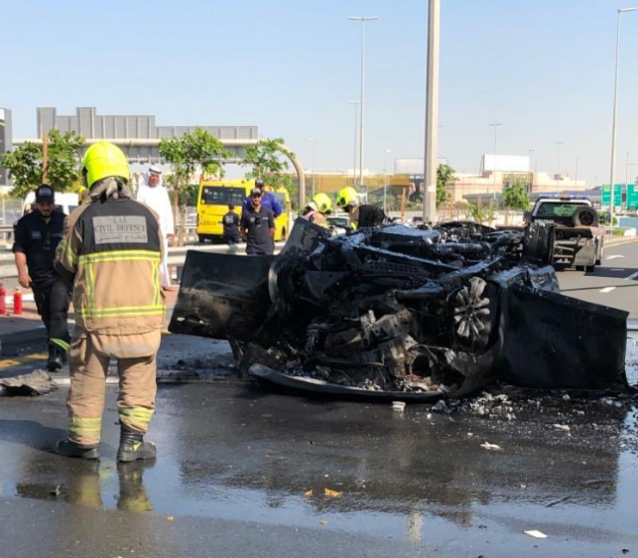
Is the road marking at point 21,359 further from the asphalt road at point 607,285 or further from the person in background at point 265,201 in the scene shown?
the asphalt road at point 607,285

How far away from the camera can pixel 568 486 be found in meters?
4.51

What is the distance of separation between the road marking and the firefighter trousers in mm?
3218

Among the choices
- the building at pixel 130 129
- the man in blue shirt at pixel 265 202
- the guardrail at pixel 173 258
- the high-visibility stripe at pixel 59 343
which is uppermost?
the building at pixel 130 129

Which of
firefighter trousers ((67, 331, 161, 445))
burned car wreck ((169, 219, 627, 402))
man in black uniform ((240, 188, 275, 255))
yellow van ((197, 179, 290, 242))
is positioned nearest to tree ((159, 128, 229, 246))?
yellow van ((197, 179, 290, 242))

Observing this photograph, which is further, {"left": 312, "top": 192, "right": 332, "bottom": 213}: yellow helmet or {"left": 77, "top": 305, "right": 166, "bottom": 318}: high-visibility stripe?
{"left": 312, "top": 192, "right": 332, "bottom": 213}: yellow helmet

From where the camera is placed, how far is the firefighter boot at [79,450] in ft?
15.6

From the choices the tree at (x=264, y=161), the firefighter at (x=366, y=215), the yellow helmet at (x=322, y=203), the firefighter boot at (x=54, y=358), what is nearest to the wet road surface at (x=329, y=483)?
the firefighter boot at (x=54, y=358)

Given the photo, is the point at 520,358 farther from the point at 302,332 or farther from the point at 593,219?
the point at 593,219

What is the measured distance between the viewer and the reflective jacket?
4.62m

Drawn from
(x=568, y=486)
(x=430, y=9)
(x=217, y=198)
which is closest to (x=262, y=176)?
(x=217, y=198)

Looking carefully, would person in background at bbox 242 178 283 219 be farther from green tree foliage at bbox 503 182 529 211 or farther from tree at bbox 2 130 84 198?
green tree foliage at bbox 503 182 529 211

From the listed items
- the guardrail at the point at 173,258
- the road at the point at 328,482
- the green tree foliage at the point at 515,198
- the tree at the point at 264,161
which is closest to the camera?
the road at the point at 328,482

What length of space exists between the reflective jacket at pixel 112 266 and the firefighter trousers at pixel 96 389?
127 mm

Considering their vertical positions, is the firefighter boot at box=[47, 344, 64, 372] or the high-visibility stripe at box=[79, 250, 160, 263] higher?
the high-visibility stripe at box=[79, 250, 160, 263]
